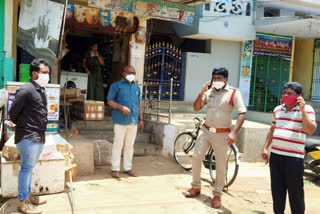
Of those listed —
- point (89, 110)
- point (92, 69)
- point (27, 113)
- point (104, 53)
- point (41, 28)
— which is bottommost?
point (89, 110)

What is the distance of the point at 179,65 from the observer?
462 inches

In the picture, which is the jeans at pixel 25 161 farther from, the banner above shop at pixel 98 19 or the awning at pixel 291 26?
the awning at pixel 291 26

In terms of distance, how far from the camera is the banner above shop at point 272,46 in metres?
12.9

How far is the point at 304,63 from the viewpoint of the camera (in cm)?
1403

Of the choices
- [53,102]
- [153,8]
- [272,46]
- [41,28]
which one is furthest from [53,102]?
[272,46]

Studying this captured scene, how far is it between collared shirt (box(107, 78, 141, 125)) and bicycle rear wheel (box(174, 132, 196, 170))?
1580 millimetres

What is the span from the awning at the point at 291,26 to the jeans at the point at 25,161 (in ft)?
31.3

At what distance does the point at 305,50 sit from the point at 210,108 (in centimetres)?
1107

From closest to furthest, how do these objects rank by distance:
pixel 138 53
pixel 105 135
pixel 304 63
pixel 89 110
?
pixel 105 135, pixel 89 110, pixel 138 53, pixel 304 63

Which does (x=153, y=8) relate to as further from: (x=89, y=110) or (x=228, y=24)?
(x=228, y=24)

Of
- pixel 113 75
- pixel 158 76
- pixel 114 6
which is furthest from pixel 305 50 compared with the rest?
pixel 114 6

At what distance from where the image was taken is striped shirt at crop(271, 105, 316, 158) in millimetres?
3824

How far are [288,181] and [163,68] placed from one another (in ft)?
25.6

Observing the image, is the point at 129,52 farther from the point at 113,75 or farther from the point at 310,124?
the point at 310,124
